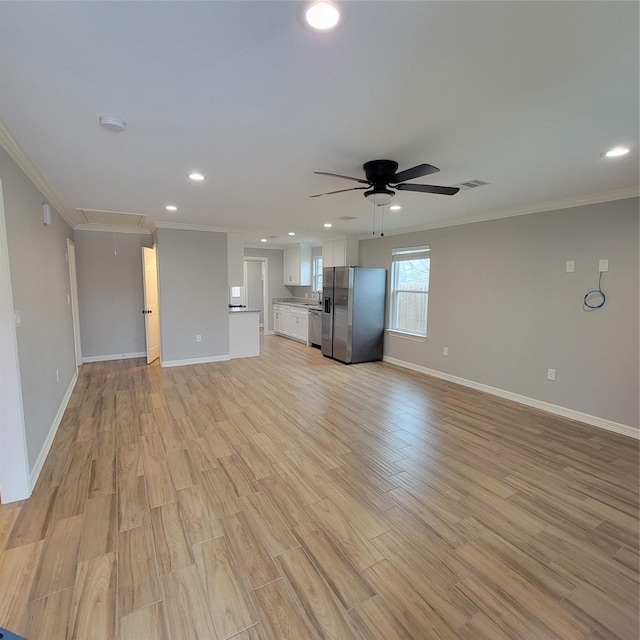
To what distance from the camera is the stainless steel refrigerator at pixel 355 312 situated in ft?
19.5

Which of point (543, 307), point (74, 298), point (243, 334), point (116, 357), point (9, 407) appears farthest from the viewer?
point (243, 334)

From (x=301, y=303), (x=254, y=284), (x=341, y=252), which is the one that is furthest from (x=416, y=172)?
(x=254, y=284)

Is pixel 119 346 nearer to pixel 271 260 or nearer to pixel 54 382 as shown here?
pixel 54 382

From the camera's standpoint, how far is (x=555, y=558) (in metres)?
1.82

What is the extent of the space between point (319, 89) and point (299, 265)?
683 cm

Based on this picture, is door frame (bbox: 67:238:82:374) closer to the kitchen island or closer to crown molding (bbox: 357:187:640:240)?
the kitchen island

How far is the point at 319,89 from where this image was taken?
5.21ft

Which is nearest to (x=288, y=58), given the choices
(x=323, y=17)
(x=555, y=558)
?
(x=323, y=17)

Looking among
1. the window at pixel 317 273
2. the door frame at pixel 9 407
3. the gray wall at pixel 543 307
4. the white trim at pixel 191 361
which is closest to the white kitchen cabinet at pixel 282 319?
the window at pixel 317 273

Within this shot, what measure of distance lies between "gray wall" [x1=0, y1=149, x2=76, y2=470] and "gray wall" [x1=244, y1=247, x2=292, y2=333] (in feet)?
17.7

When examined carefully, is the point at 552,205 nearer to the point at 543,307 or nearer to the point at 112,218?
the point at 543,307

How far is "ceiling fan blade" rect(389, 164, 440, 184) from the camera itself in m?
2.09

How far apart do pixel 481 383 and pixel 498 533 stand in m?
2.92

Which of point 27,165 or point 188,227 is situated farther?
point 188,227
